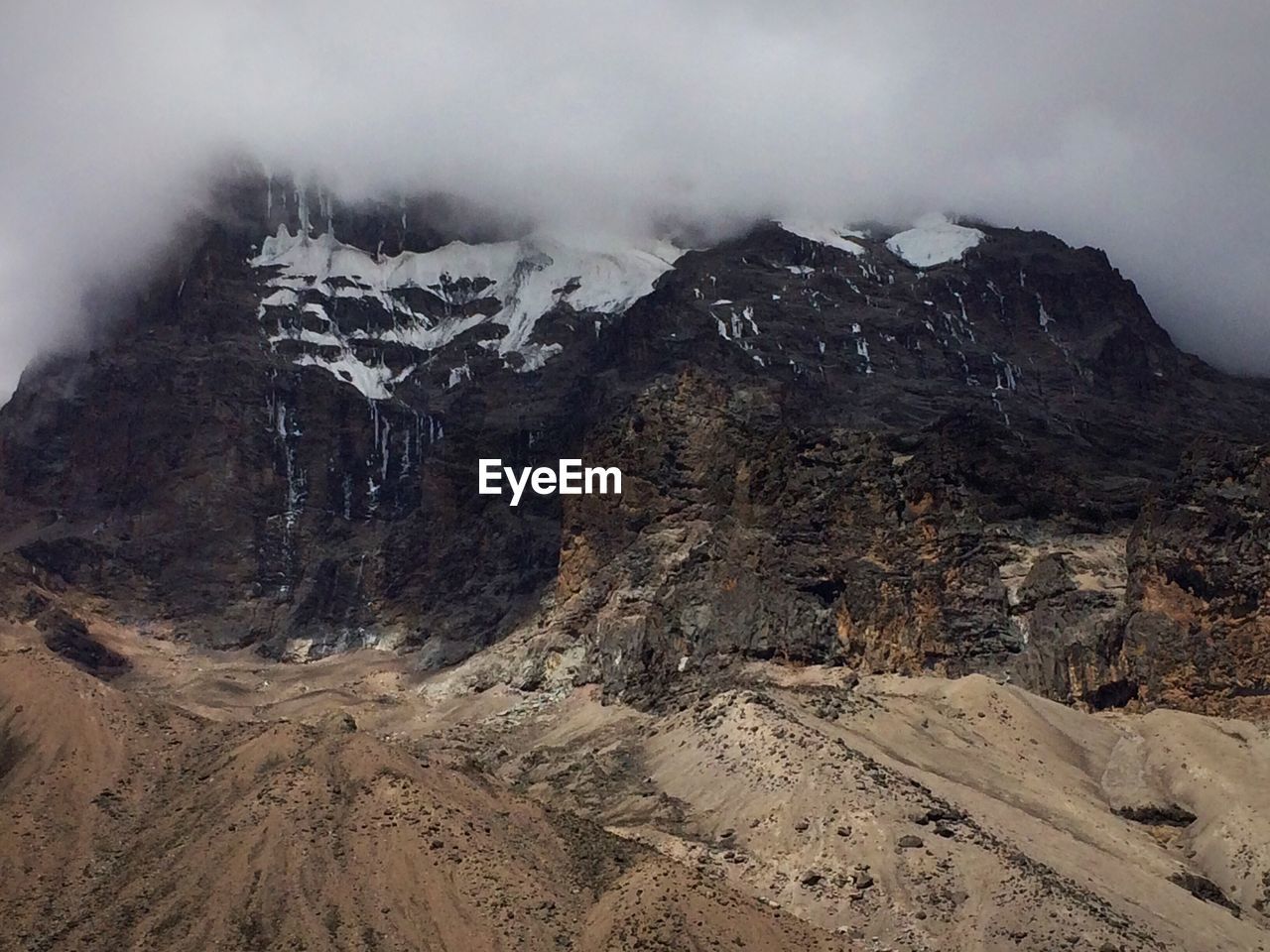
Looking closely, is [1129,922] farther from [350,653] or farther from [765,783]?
[350,653]

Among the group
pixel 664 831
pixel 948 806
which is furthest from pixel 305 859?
pixel 948 806

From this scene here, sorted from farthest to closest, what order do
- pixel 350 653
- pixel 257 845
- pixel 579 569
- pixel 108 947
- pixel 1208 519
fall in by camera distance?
pixel 350 653, pixel 579 569, pixel 1208 519, pixel 257 845, pixel 108 947

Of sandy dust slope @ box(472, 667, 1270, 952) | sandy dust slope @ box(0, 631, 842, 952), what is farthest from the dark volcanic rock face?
sandy dust slope @ box(0, 631, 842, 952)

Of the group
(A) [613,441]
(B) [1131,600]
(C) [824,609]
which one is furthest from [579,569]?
(B) [1131,600]

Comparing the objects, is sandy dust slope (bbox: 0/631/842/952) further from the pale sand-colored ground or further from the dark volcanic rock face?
the dark volcanic rock face

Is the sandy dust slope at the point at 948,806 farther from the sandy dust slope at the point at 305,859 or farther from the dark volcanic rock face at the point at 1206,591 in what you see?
the sandy dust slope at the point at 305,859
